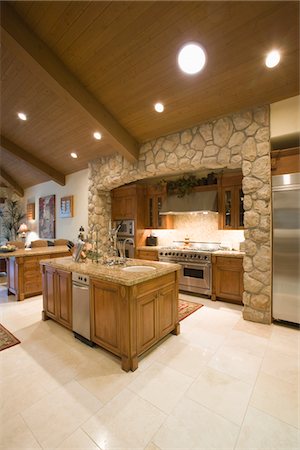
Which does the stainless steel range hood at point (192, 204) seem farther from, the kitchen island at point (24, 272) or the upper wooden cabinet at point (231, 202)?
the kitchen island at point (24, 272)

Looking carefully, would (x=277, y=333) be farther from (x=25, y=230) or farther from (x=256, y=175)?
(x=25, y=230)

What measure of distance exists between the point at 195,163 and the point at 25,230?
7.39m

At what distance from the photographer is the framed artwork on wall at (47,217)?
7148 millimetres

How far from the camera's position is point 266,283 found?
118 inches

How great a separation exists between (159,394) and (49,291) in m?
2.11

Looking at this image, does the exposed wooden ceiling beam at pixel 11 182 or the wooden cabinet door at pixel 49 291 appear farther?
the exposed wooden ceiling beam at pixel 11 182

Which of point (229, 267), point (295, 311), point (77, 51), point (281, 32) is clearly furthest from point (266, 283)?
point (77, 51)

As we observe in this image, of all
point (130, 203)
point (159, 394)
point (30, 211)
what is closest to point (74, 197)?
point (130, 203)

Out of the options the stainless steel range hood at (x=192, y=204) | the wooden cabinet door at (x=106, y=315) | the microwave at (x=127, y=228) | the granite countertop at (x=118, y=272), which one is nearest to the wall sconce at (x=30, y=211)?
the microwave at (x=127, y=228)

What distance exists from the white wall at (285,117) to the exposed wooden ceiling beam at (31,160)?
18.9 feet

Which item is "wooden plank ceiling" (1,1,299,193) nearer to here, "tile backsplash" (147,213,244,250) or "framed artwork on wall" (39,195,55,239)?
"tile backsplash" (147,213,244,250)

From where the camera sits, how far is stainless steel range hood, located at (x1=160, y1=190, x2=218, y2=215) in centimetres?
428

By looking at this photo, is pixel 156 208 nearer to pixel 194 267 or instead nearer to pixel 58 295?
pixel 194 267

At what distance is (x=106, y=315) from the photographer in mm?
2234
